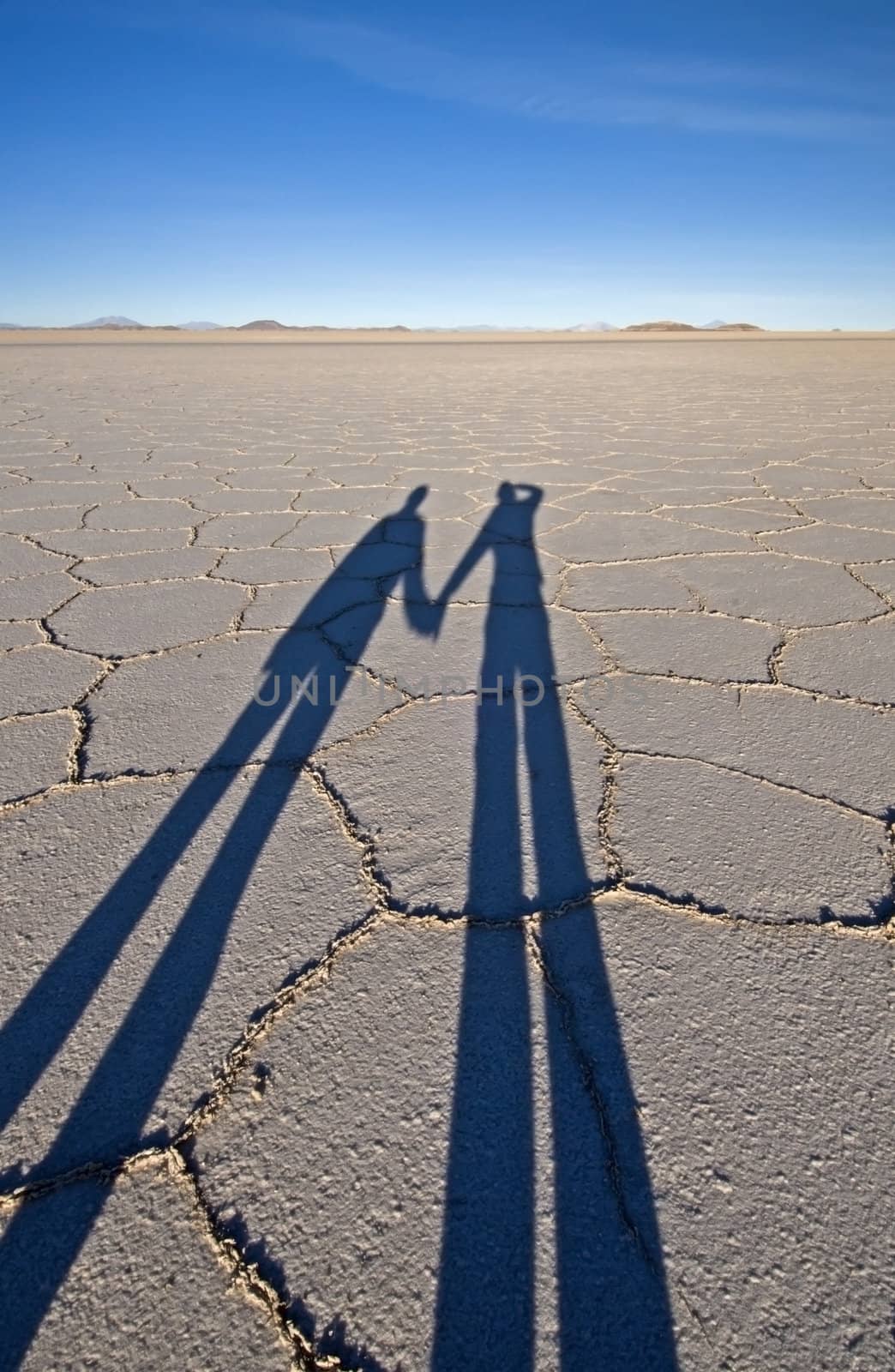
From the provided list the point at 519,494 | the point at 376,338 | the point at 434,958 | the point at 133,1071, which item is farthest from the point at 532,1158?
the point at 376,338

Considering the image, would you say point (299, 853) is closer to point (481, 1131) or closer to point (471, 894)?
point (471, 894)

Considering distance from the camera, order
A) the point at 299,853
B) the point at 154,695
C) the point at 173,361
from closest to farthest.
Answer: the point at 299,853 → the point at 154,695 → the point at 173,361

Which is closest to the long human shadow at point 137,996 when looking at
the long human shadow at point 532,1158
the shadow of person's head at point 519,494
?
the long human shadow at point 532,1158

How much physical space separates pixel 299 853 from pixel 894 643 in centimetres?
151

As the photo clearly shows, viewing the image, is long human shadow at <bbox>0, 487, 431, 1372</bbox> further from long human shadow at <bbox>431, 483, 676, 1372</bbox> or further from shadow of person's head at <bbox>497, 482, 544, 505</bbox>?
shadow of person's head at <bbox>497, 482, 544, 505</bbox>

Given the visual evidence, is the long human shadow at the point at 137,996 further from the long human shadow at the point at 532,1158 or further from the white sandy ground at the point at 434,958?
the long human shadow at the point at 532,1158

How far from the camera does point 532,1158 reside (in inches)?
26.7

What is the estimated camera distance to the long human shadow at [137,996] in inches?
24.2

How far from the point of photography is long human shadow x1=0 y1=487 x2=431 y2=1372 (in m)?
0.62

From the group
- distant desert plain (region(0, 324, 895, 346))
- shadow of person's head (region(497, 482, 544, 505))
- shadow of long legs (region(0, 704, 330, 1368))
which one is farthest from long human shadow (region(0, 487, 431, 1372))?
distant desert plain (region(0, 324, 895, 346))

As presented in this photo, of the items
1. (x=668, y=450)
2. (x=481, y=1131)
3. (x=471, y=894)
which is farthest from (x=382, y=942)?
(x=668, y=450)

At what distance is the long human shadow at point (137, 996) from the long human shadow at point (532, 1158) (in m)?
0.32

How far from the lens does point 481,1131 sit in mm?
699

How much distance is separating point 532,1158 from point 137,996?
48 cm
